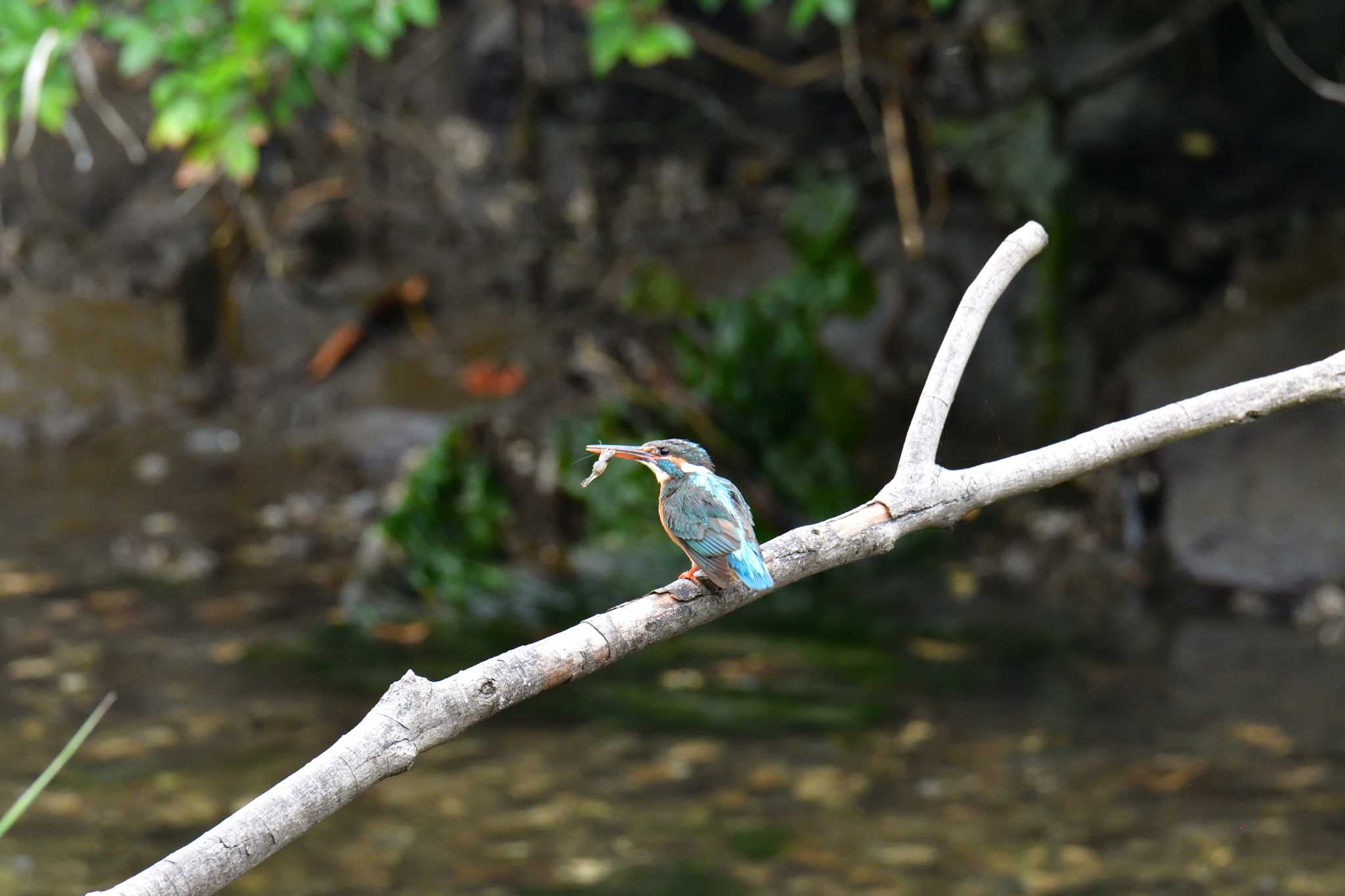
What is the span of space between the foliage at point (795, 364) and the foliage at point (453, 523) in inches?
46.9

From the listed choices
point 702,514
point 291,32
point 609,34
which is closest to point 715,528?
point 702,514

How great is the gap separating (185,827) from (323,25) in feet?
7.73

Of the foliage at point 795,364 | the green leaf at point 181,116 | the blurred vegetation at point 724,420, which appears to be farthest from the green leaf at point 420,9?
the foliage at point 795,364

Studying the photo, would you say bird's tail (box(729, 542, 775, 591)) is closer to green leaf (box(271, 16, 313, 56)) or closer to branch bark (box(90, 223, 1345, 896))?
branch bark (box(90, 223, 1345, 896))

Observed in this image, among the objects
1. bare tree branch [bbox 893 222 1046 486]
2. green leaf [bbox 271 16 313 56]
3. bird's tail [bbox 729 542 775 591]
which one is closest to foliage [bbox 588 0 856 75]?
green leaf [bbox 271 16 313 56]

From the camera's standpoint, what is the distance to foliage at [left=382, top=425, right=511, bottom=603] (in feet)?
19.9

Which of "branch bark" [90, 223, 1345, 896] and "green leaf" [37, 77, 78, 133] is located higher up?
"green leaf" [37, 77, 78, 133]

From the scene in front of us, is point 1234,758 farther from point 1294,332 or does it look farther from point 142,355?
point 142,355

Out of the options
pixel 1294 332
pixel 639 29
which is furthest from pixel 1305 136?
pixel 639 29

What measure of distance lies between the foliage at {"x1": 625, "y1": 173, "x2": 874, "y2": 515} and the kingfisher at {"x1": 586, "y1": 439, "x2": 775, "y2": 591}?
4.87 m

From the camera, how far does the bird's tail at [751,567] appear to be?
1383mm

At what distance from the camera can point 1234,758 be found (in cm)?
443

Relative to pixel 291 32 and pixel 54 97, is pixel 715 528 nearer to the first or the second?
pixel 291 32

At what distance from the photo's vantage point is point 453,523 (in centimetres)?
625
